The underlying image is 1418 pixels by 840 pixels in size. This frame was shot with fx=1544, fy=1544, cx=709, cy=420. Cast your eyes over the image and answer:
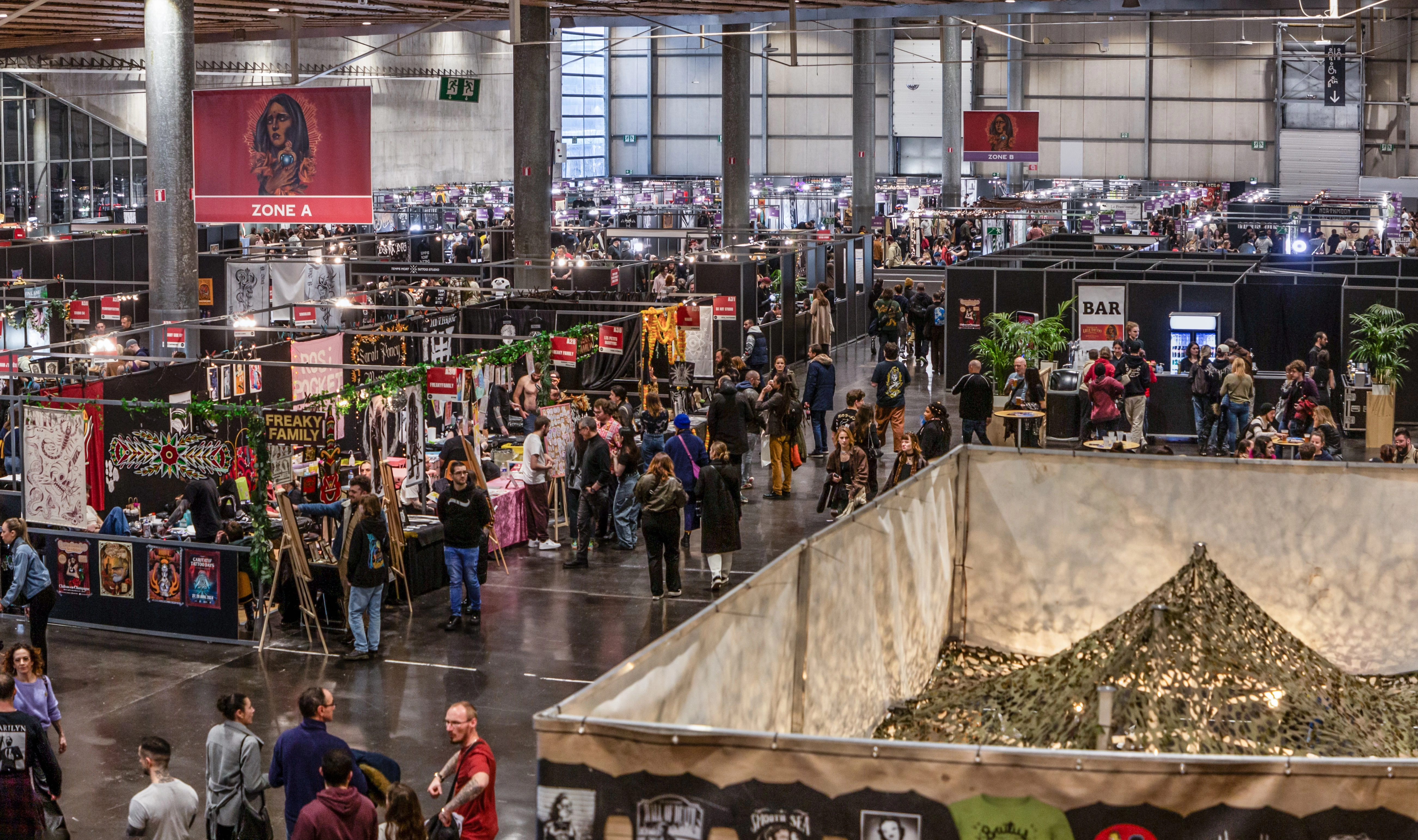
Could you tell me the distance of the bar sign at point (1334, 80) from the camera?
154ft

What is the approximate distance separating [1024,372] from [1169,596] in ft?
30.7

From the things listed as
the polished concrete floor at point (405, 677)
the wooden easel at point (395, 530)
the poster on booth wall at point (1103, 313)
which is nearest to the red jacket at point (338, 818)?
the polished concrete floor at point (405, 677)

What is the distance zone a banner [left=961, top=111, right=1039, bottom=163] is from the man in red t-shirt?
36.6 metres

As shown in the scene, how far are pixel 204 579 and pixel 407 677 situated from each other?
2.05 m

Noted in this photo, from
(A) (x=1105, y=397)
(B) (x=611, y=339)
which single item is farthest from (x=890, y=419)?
(B) (x=611, y=339)

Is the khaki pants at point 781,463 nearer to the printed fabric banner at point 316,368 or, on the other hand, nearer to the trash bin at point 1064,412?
the trash bin at point 1064,412

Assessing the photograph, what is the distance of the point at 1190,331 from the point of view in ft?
66.7

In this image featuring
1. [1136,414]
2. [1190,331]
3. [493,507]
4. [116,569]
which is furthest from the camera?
[1190,331]

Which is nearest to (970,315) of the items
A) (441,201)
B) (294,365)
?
(294,365)

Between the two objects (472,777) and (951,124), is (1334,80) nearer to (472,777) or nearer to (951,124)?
(951,124)

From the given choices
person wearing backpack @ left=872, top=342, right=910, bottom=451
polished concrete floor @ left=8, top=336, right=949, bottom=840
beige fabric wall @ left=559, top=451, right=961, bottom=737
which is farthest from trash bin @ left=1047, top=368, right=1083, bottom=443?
beige fabric wall @ left=559, top=451, right=961, bottom=737

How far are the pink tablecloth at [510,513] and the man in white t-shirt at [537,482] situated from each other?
2.8 inches

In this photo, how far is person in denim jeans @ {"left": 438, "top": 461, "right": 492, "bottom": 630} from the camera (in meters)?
11.5

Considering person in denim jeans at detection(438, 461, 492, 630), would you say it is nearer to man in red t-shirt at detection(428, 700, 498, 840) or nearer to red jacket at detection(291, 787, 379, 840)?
→ man in red t-shirt at detection(428, 700, 498, 840)
